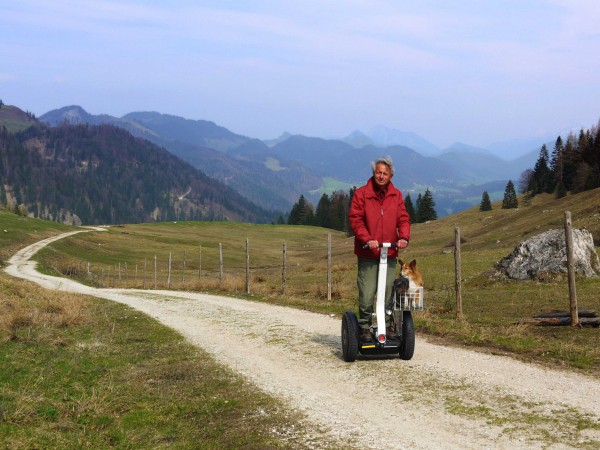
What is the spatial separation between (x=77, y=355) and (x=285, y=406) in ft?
22.2

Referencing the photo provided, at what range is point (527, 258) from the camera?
1032 inches


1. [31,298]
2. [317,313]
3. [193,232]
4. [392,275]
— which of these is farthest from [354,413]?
[193,232]

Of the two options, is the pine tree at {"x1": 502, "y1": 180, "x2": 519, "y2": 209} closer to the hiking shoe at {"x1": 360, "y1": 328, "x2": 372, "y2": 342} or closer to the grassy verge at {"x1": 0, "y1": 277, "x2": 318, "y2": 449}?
the grassy verge at {"x1": 0, "y1": 277, "x2": 318, "y2": 449}

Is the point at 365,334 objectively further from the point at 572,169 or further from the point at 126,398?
the point at 572,169

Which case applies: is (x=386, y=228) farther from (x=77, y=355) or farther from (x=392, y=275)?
(x=77, y=355)

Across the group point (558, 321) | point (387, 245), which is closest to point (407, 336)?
point (387, 245)

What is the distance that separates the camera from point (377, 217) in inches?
375

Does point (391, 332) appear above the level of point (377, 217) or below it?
below

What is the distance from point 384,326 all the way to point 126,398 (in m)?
4.44

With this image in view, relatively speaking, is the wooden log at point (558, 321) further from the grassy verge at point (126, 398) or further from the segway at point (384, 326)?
the grassy verge at point (126, 398)

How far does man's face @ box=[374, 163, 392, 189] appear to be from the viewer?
31.0ft

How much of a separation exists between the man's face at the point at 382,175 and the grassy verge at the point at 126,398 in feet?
13.4

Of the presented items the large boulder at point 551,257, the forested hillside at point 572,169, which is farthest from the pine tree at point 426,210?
the large boulder at point 551,257

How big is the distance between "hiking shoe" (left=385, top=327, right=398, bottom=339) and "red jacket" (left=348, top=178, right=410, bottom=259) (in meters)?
1.42
